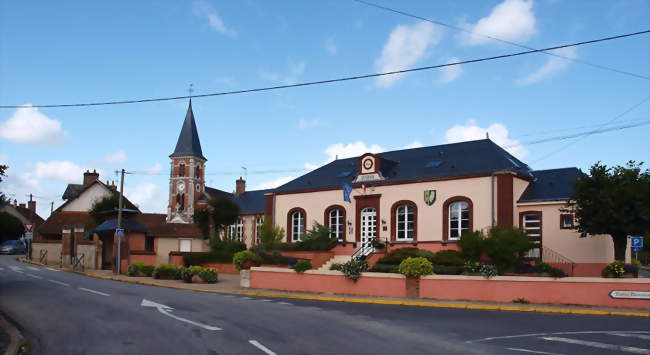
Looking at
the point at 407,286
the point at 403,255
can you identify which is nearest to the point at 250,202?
the point at 403,255

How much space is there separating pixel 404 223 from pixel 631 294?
17133 millimetres

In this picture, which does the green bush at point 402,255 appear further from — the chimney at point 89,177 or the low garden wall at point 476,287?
the chimney at point 89,177

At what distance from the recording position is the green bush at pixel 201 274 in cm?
2942

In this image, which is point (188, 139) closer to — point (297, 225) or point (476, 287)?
point (297, 225)

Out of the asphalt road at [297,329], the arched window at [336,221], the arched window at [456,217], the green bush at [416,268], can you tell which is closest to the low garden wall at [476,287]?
the green bush at [416,268]

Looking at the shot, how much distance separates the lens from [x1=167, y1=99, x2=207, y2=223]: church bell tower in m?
75.1

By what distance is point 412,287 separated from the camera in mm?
21891

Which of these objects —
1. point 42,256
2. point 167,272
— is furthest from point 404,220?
point 42,256

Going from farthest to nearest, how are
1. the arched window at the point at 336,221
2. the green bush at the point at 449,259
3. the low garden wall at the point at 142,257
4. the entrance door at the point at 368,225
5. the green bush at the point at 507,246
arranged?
the arched window at the point at 336,221, the low garden wall at the point at 142,257, the entrance door at the point at 368,225, the green bush at the point at 449,259, the green bush at the point at 507,246

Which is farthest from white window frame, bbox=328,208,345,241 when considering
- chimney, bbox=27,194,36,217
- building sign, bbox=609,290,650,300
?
chimney, bbox=27,194,36,217

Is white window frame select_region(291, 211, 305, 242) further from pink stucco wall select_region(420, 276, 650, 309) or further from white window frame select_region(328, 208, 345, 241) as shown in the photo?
pink stucco wall select_region(420, 276, 650, 309)

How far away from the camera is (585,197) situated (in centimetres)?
2480

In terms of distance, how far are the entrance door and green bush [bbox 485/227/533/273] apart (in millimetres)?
10154

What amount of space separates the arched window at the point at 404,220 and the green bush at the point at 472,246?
5.90 m
